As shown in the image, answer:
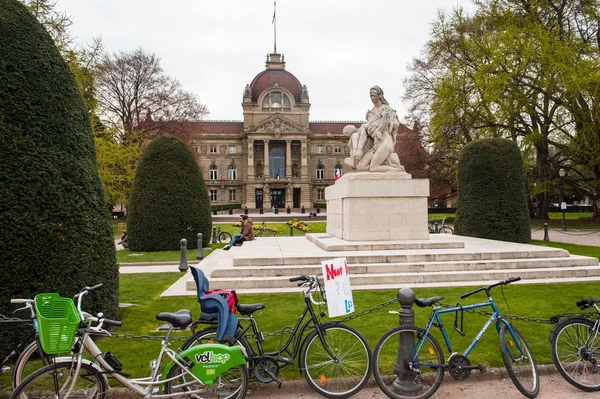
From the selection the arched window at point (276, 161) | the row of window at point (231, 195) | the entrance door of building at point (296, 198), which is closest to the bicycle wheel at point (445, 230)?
the entrance door of building at point (296, 198)

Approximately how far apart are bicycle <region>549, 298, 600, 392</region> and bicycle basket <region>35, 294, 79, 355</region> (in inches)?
178

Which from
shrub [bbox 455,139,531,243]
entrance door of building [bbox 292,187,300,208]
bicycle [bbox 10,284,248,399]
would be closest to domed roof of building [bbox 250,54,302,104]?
entrance door of building [bbox 292,187,300,208]

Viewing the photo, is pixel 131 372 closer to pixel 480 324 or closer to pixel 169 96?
pixel 480 324

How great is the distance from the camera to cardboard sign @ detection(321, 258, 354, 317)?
4.46 meters

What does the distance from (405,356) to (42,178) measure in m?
4.38

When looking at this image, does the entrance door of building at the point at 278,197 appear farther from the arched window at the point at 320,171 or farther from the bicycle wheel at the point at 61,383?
the bicycle wheel at the point at 61,383

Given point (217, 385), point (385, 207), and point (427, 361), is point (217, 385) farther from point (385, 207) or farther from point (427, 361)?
point (385, 207)

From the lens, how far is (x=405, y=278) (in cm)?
945

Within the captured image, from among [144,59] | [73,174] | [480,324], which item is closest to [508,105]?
[480,324]

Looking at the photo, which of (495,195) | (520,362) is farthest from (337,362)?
(495,195)

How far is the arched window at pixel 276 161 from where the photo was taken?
77.7m

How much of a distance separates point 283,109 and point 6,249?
7594 cm

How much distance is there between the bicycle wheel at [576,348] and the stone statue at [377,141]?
7.64 m

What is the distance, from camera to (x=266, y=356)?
4352mm
